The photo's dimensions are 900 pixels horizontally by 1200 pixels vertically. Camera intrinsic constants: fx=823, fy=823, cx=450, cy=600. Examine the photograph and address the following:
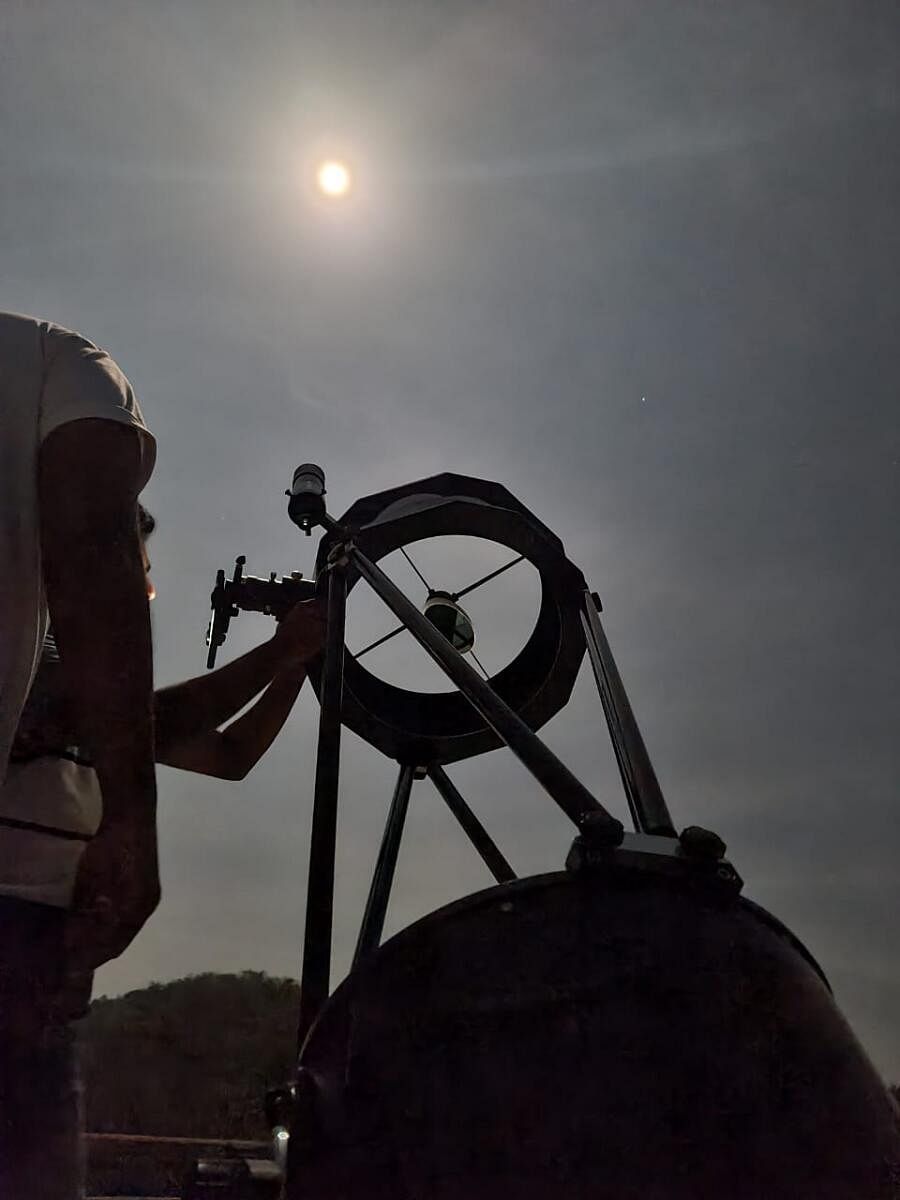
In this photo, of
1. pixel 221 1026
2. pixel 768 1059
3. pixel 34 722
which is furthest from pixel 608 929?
pixel 221 1026

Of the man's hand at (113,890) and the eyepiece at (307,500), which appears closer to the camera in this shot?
the man's hand at (113,890)

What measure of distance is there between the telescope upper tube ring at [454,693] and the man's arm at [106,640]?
6.82 ft

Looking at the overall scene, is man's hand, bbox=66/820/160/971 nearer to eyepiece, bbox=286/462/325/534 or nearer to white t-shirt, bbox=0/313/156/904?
white t-shirt, bbox=0/313/156/904

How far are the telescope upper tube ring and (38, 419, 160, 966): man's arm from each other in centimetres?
208

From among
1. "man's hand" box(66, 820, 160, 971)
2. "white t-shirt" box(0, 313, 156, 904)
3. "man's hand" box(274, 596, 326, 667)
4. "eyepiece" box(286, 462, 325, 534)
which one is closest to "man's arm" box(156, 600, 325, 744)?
"man's hand" box(274, 596, 326, 667)

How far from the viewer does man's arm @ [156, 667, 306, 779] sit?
2.93 m

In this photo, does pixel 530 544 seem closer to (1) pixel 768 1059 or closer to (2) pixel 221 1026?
(1) pixel 768 1059

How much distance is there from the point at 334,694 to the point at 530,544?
1.62 m

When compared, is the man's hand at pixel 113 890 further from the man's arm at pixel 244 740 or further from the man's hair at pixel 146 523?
the man's arm at pixel 244 740

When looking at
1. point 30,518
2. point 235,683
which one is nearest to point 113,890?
point 30,518

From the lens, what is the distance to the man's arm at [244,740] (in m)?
2.93

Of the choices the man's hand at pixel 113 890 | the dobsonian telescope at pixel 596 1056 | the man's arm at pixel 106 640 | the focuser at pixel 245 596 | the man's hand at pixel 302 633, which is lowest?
the dobsonian telescope at pixel 596 1056

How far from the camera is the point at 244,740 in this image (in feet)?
10.0

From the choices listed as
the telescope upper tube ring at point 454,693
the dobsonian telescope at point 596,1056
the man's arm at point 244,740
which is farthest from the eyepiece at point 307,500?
the dobsonian telescope at point 596,1056
